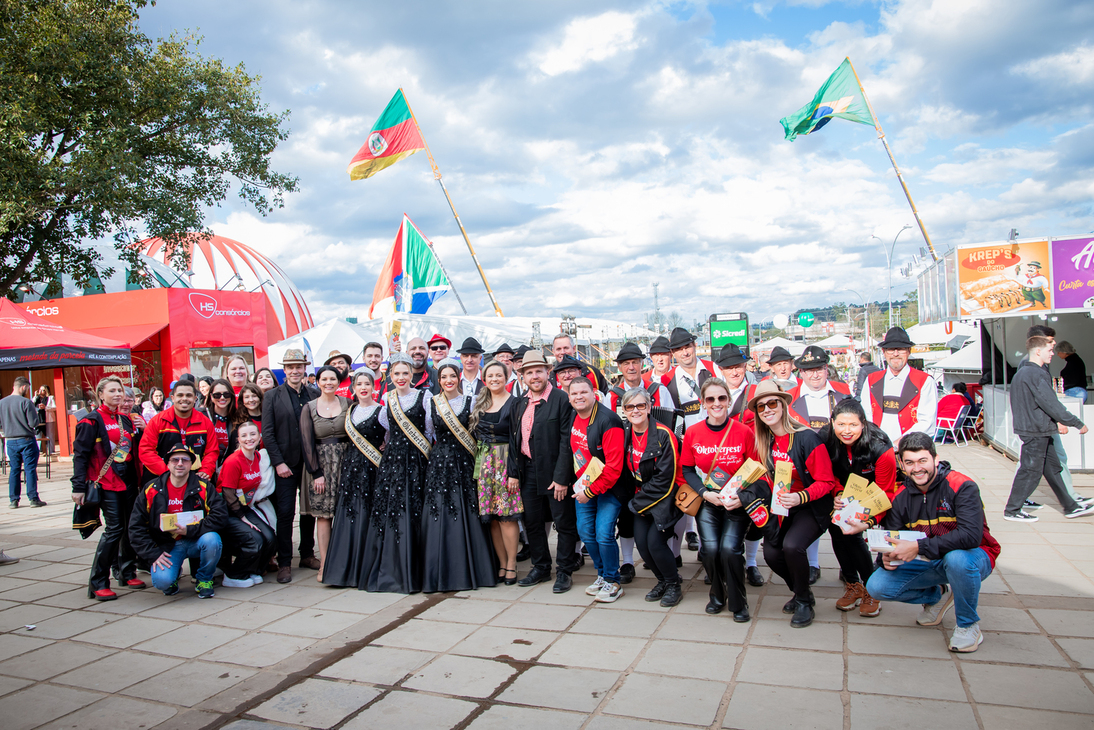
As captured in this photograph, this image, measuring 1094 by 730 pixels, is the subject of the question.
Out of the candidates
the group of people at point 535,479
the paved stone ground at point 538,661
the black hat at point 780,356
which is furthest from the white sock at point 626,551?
the black hat at point 780,356

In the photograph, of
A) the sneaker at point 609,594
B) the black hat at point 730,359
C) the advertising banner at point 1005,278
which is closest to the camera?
the sneaker at point 609,594

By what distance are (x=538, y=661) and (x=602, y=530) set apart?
1.12 m

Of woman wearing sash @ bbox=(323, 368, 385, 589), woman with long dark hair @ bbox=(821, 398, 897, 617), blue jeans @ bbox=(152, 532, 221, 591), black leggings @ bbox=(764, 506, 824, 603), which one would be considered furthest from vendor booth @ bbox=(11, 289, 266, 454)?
woman with long dark hair @ bbox=(821, 398, 897, 617)

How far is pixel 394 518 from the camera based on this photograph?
16.5 feet

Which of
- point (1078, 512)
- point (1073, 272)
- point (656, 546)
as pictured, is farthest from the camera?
point (1073, 272)

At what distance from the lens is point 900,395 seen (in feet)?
16.9

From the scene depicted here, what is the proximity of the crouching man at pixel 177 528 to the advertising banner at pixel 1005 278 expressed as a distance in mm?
9637

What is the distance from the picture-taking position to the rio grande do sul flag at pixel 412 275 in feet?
67.3

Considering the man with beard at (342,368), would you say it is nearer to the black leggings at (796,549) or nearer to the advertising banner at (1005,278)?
the black leggings at (796,549)

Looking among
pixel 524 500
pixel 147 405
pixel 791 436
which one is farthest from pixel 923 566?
pixel 147 405

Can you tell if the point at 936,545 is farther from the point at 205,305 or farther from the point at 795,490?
the point at 205,305

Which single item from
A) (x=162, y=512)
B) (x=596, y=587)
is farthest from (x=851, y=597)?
(x=162, y=512)

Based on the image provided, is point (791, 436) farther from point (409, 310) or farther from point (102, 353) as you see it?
point (409, 310)

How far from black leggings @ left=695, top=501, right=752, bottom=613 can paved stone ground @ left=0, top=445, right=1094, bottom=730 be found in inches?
6.3
